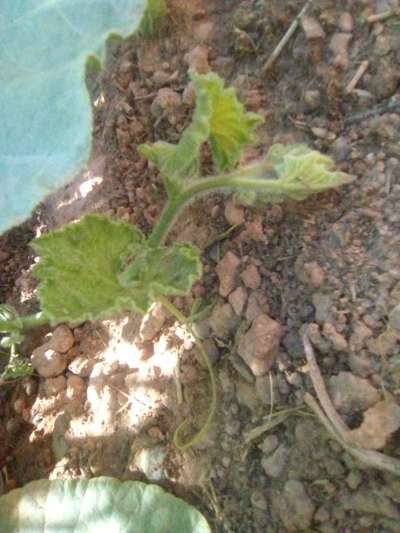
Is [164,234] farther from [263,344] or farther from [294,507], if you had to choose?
[294,507]

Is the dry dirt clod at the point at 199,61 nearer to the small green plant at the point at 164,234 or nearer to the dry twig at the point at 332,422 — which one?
the small green plant at the point at 164,234

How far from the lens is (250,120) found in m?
1.30

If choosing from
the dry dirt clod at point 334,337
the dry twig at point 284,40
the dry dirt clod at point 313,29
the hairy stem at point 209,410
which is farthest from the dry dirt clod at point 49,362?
the dry dirt clod at point 313,29

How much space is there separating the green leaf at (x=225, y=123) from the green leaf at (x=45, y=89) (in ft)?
0.55

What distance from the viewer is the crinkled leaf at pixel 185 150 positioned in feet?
3.88

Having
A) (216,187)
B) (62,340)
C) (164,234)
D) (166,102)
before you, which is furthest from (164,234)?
(62,340)

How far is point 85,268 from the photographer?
1355 millimetres

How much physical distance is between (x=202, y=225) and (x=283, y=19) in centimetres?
51

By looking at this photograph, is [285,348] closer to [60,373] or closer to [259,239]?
[259,239]

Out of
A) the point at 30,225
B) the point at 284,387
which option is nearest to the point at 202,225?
the point at 284,387

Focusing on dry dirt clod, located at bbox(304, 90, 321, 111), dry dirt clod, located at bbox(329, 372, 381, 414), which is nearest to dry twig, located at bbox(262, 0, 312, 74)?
dry dirt clod, located at bbox(304, 90, 321, 111)

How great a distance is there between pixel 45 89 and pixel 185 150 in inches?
11.6

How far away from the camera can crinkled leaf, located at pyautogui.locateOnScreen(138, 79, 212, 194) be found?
46.6 inches

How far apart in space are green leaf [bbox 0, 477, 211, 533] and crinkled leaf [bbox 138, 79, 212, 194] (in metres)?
0.65
